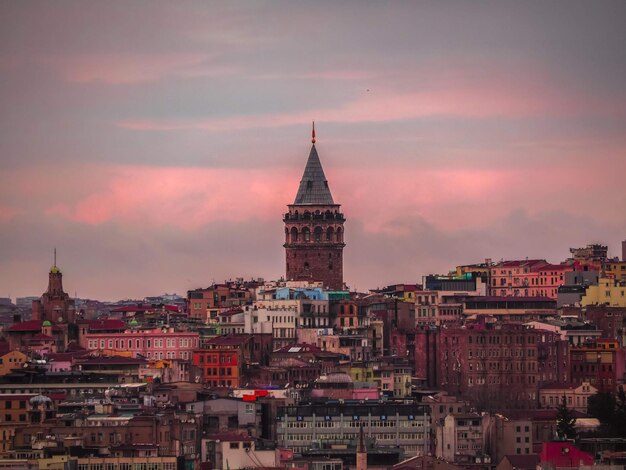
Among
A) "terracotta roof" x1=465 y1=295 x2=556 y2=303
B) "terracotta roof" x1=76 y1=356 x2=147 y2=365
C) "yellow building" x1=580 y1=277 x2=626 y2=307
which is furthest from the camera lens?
"yellow building" x1=580 y1=277 x2=626 y2=307

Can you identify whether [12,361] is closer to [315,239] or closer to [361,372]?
[361,372]

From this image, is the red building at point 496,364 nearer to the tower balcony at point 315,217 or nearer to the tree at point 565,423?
the tree at point 565,423

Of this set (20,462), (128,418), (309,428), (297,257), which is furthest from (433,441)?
(297,257)

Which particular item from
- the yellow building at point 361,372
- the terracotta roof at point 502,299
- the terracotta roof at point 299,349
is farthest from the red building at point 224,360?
the terracotta roof at point 502,299

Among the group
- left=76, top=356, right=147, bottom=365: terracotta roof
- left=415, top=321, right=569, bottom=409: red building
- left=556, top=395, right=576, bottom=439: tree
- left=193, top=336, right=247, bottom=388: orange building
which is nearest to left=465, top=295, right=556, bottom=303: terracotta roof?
left=415, top=321, right=569, bottom=409: red building

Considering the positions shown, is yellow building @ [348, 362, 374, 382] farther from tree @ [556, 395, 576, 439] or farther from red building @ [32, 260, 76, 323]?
red building @ [32, 260, 76, 323]

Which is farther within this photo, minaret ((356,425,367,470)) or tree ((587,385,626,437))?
tree ((587,385,626,437))

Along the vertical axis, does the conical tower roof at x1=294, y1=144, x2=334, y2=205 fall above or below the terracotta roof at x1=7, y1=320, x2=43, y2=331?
above
